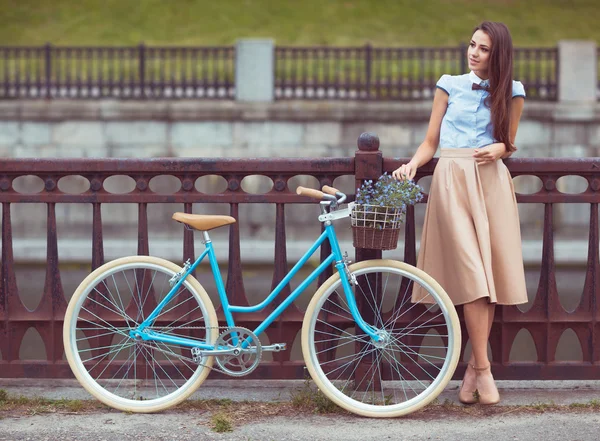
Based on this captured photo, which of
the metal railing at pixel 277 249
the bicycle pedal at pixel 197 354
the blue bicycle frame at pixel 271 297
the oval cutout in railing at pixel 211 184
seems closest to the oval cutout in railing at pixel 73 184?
the oval cutout in railing at pixel 211 184

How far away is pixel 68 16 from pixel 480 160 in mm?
21057

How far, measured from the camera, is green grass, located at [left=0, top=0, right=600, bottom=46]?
23531 mm

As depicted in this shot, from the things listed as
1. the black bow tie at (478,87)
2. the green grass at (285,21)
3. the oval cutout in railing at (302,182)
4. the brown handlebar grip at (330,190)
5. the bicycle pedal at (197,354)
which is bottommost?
the bicycle pedal at (197,354)

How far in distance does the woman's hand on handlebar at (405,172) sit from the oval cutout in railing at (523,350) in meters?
3.93

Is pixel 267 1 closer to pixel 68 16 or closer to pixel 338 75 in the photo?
pixel 68 16

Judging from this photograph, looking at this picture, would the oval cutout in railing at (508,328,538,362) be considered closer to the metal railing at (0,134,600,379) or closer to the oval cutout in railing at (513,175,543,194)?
the metal railing at (0,134,600,379)

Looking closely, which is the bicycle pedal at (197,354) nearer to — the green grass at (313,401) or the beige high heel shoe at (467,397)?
the green grass at (313,401)

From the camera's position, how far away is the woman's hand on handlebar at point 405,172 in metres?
5.20

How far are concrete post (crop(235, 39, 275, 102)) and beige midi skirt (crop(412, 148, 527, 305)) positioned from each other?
11.9m

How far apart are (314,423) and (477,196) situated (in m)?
1.38

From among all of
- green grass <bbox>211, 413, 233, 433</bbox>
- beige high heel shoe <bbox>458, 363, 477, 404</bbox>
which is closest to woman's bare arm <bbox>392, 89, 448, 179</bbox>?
beige high heel shoe <bbox>458, 363, 477, 404</bbox>

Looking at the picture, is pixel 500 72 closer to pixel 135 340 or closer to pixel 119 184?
pixel 135 340

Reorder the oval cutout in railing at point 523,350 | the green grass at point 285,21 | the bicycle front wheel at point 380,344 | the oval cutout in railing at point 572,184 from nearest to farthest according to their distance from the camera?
1. the bicycle front wheel at point 380,344
2. the oval cutout in railing at point 523,350
3. the oval cutout in railing at point 572,184
4. the green grass at point 285,21

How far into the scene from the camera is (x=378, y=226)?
16.3 feet
